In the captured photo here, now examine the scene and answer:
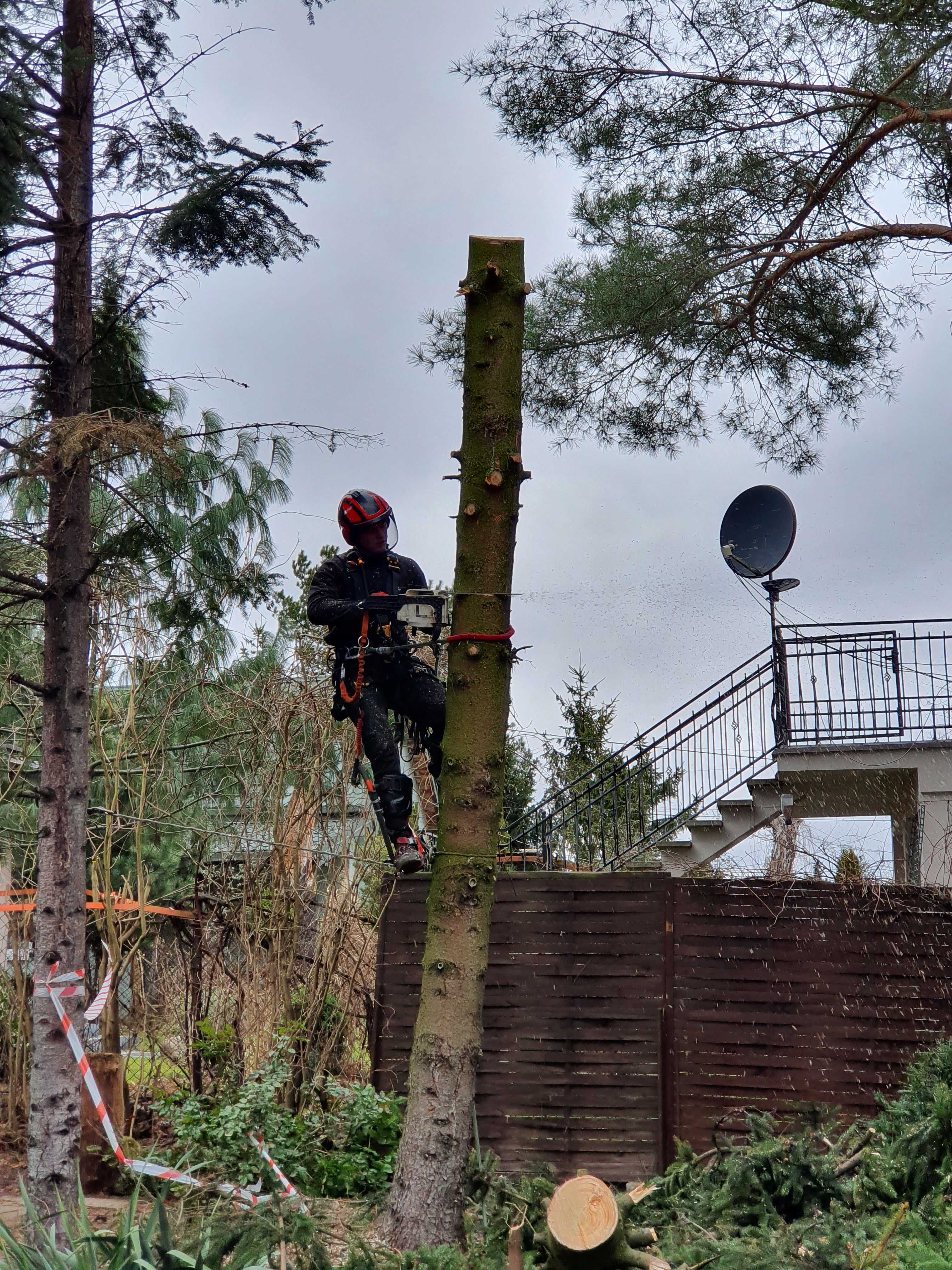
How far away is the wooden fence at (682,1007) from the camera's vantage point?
20.8 feet

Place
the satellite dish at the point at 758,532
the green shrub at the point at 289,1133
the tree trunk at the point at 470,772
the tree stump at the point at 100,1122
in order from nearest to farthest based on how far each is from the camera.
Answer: the tree trunk at the point at 470,772, the green shrub at the point at 289,1133, the tree stump at the point at 100,1122, the satellite dish at the point at 758,532

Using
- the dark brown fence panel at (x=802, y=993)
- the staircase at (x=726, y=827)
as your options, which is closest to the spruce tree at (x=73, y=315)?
the dark brown fence panel at (x=802, y=993)

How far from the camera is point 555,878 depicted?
6.78m

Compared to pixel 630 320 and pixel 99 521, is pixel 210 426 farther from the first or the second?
pixel 630 320

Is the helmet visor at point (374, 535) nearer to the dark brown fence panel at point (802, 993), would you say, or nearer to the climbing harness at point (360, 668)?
the climbing harness at point (360, 668)

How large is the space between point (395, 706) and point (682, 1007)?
7.66ft

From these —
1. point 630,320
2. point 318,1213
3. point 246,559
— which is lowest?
point 318,1213

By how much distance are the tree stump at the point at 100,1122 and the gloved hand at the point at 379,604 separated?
113 inches

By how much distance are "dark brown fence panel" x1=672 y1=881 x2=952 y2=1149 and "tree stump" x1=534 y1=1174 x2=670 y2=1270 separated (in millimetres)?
1958

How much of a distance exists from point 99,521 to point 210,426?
88cm

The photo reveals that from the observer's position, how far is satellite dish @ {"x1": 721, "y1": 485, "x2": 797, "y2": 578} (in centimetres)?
1095

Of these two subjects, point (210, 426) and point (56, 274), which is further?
point (210, 426)

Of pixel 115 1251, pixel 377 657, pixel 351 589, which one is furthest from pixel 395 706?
pixel 115 1251

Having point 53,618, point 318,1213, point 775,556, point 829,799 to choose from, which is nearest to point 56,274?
point 53,618
